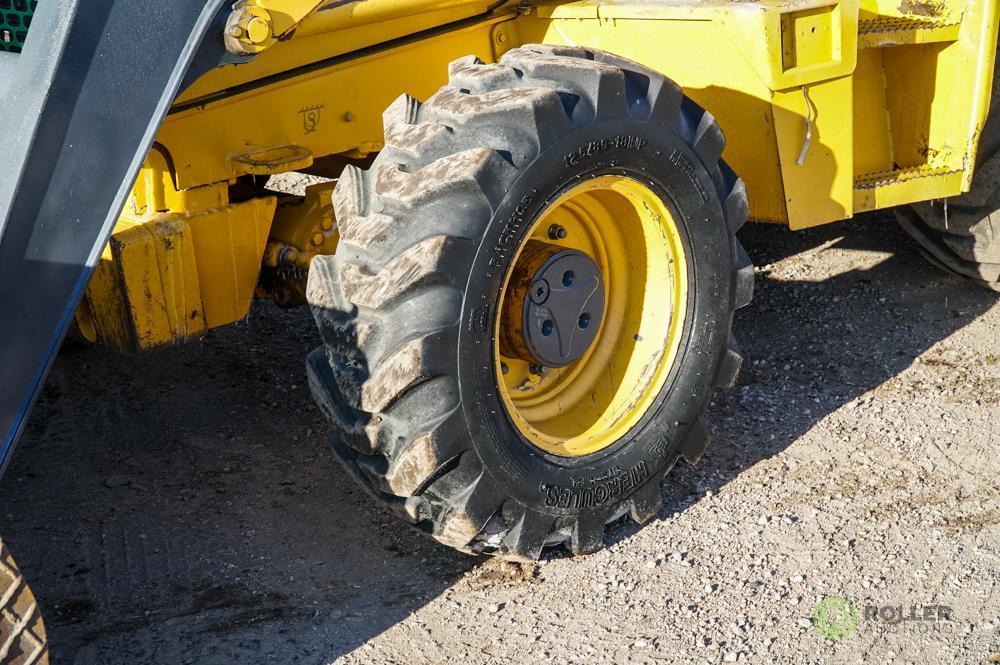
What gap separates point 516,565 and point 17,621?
5.08 ft

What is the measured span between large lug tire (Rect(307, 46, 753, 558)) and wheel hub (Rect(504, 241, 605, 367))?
0.94 ft

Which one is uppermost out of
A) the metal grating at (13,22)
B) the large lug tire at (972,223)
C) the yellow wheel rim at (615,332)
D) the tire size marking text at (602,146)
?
the metal grating at (13,22)

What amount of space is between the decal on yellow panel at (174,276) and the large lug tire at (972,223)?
10.0ft

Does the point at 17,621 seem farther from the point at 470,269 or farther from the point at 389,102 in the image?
the point at 389,102

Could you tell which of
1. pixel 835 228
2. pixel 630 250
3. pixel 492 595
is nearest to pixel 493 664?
pixel 492 595

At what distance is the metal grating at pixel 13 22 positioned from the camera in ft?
10.2

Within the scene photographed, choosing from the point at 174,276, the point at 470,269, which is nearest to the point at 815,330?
the point at 470,269

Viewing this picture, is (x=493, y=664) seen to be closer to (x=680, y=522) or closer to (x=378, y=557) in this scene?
(x=378, y=557)

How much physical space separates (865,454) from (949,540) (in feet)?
2.02

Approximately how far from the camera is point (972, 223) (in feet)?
17.4

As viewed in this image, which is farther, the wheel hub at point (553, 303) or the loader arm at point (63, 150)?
the wheel hub at point (553, 303)

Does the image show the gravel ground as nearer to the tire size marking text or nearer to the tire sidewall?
the tire sidewall

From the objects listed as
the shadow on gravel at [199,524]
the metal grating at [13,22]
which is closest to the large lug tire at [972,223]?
the shadow on gravel at [199,524]

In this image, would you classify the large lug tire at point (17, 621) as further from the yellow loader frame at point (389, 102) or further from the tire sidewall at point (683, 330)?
the tire sidewall at point (683, 330)
